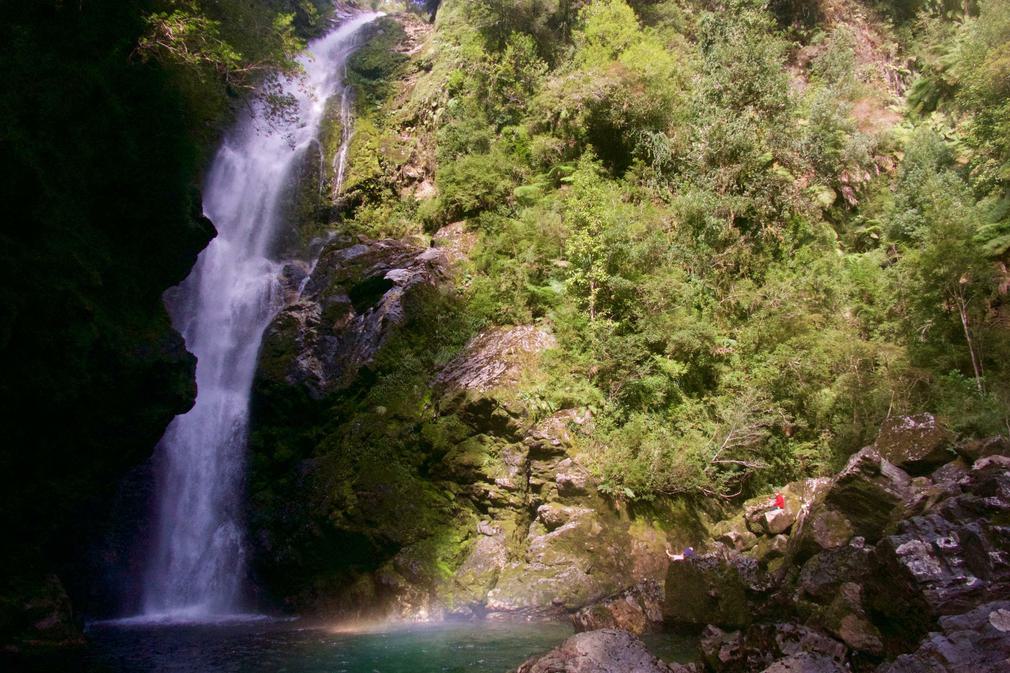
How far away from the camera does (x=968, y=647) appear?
403 centimetres

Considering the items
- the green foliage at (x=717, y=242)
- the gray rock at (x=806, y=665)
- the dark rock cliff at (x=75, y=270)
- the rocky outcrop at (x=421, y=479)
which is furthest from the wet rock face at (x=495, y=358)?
the gray rock at (x=806, y=665)

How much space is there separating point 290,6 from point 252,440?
22026 mm

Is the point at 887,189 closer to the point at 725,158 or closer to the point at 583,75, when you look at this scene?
the point at 725,158

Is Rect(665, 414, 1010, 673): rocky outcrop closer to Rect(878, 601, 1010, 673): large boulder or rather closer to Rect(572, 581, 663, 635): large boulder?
Rect(878, 601, 1010, 673): large boulder

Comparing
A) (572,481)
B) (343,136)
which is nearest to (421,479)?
(572,481)

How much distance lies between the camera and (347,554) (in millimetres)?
11812

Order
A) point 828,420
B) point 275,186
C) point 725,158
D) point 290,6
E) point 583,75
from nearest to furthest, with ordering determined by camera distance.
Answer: point 828,420 < point 725,158 < point 583,75 < point 275,186 < point 290,6

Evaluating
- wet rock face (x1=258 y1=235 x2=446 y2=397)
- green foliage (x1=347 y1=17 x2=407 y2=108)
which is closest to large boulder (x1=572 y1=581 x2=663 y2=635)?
wet rock face (x1=258 y1=235 x2=446 y2=397)

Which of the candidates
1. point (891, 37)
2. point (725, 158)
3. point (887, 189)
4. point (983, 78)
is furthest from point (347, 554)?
point (891, 37)

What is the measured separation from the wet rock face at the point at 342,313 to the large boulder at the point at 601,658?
383 inches

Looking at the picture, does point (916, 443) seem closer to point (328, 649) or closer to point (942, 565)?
point (942, 565)

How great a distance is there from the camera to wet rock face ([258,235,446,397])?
1487cm

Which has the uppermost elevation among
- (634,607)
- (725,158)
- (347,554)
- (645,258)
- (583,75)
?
(583,75)

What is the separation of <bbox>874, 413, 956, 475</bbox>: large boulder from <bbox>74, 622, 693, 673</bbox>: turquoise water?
4.71 meters
